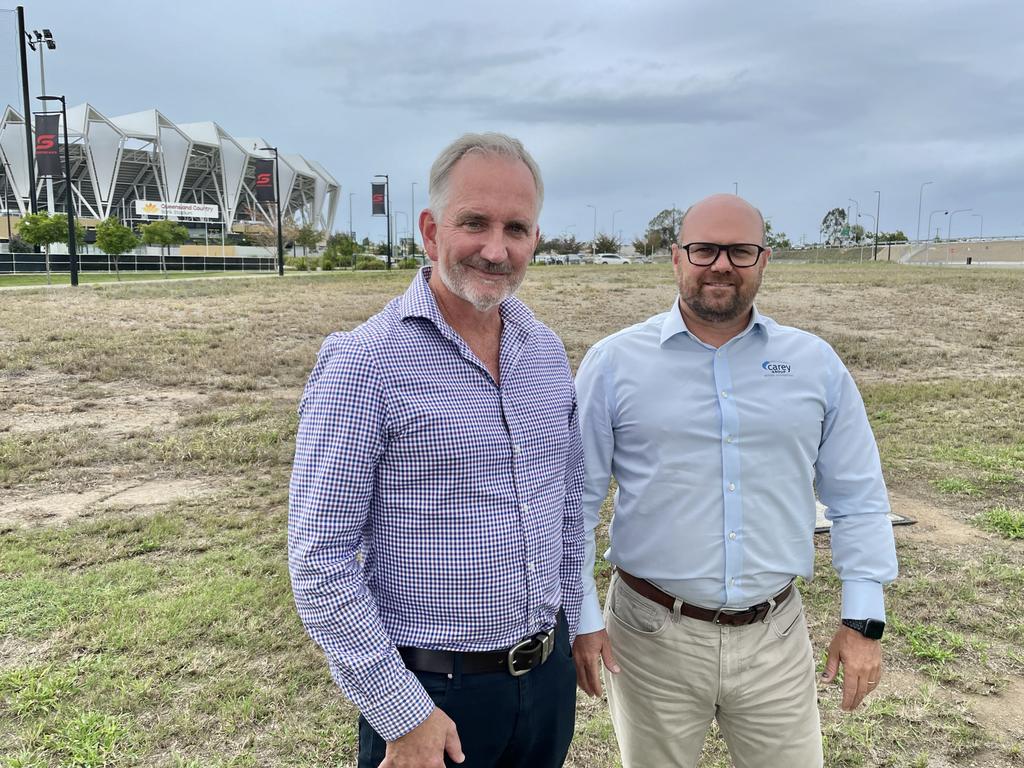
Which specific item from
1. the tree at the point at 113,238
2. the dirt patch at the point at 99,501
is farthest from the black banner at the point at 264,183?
the dirt patch at the point at 99,501

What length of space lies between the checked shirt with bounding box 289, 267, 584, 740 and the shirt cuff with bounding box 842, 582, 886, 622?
3.19 feet

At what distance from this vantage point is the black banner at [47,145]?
27.1 metres

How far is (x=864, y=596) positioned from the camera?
2279mm

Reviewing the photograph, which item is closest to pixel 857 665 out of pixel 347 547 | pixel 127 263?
pixel 347 547

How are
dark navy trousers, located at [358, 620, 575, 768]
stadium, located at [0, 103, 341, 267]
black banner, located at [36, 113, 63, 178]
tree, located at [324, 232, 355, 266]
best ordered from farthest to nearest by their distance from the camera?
1. stadium, located at [0, 103, 341, 267]
2. tree, located at [324, 232, 355, 266]
3. black banner, located at [36, 113, 63, 178]
4. dark navy trousers, located at [358, 620, 575, 768]

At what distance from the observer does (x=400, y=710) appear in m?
1.65

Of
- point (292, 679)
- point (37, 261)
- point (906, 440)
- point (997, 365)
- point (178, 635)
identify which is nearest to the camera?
point (292, 679)

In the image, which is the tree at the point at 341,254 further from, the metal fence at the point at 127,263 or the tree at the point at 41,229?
the tree at the point at 41,229

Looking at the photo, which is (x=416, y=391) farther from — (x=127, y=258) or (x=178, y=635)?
(x=127, y=258)

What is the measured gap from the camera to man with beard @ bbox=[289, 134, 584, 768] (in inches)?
65.0

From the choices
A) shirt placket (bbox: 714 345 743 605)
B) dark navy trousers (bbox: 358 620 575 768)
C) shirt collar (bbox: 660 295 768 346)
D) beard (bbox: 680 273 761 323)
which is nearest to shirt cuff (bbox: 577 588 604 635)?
dark navy trousers (bbox: 358 620 575 768)

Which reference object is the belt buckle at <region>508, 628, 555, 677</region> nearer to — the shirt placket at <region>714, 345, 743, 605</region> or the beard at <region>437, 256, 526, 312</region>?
the shirt placket at <region>714, 345, 743, 605</region>

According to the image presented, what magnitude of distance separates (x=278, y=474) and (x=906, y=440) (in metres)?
6.86

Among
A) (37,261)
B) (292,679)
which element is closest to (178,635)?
(292,679)
